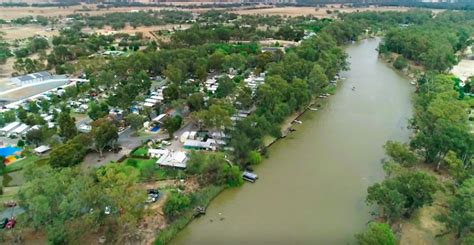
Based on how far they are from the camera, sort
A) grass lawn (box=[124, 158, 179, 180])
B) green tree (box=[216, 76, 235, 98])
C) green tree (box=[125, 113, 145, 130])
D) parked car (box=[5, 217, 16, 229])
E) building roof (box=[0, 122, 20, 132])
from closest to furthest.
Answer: parked car (box=[5, 217, 16, 229]) < grass lawn (box=[124, 158, 179, 180]) < green tree (box=[125, 113, 145, 130]) < building roof (box=[0, 122, 20, 132]) < green tree (box=[216, 76, 235, 98])

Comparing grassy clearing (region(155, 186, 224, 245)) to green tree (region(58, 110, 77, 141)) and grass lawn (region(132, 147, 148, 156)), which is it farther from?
green tree (region(58, 110, 77, 141))

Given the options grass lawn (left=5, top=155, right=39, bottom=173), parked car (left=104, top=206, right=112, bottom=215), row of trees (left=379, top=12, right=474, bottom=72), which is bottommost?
grass lawn (left=5, top=155, right=39, bottom=173)

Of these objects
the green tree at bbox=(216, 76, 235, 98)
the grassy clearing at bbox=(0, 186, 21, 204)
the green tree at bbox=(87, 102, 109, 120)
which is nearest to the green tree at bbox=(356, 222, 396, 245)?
the grassy clearing at bbox=(0, 186, 21, 204)

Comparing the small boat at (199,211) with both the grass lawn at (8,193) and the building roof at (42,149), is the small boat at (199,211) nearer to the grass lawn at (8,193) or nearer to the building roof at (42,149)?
the grass lawn at (8,193)

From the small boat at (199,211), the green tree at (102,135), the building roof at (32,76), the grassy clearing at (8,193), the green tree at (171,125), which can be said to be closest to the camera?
the small boat at (199,211)

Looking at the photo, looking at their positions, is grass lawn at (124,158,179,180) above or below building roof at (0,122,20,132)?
above

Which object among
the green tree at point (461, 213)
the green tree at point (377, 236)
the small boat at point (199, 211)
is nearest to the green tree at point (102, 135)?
the small boat at point (199, 211)

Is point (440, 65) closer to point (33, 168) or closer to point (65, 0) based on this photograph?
point (33, 168)
